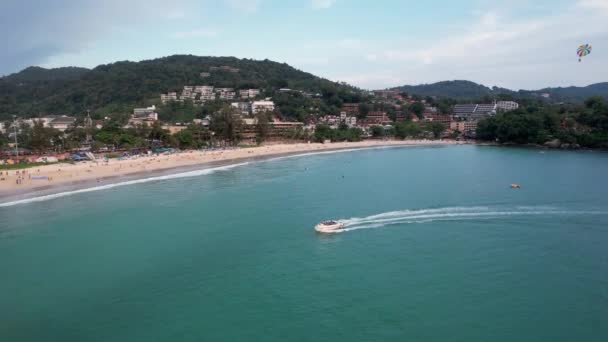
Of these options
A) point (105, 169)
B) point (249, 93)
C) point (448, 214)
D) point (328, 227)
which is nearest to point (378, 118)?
point (249, 93)

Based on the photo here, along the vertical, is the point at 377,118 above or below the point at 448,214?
above

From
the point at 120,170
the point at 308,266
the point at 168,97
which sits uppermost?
the point at 168,97

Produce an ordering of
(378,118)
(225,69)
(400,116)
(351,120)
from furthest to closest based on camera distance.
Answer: (225,69), (400,116), (378,118), (351,120)

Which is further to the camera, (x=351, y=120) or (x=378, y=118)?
(x=378, y=118)

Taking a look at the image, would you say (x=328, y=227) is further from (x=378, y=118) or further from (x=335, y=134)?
(x=378, y=118)

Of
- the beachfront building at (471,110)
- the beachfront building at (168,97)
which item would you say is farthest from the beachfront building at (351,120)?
the beachfront building at (168,97)

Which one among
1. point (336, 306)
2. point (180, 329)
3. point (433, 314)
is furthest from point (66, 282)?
point (433, 314)

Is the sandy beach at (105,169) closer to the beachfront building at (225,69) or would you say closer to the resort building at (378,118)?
the resort building at (378,118)
